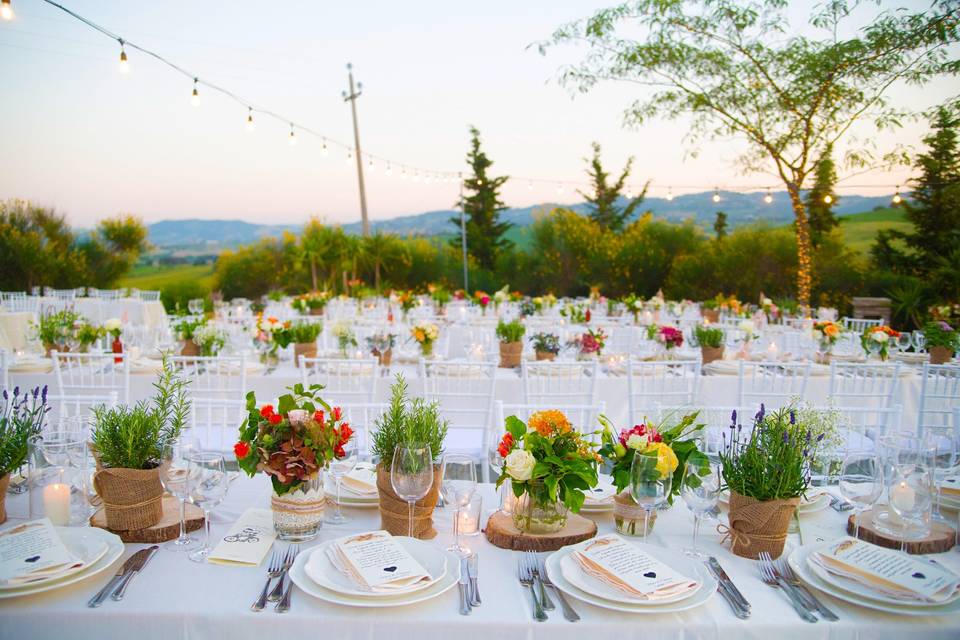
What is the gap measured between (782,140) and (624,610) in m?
11.9

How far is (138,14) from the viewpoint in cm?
1015

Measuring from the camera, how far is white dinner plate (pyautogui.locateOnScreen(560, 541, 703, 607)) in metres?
A: 1.49

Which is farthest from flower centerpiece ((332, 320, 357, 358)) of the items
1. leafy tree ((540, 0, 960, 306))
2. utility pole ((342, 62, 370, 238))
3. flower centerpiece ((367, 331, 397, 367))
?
utility pole ((342, 62, 370, 238))

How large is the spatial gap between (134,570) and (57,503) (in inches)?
16.3

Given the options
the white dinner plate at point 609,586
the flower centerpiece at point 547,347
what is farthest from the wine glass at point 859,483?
the flower centerpiece at point 547,347

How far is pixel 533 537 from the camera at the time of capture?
1.80m

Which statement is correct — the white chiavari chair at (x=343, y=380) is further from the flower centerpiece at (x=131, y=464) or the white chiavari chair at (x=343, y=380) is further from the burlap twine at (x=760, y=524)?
the burlap twine at (x=760, y=524)

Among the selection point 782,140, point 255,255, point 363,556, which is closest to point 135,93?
point 255,255

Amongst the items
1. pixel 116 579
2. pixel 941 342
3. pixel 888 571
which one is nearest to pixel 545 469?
pixel 888 571

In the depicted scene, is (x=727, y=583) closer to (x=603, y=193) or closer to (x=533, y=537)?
(x=533, y=537)

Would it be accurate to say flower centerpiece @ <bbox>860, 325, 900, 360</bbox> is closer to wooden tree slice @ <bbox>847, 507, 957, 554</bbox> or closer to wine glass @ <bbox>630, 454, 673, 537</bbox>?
wooden tree slice @ <bbox>847, 507, 957, 554</bbox>

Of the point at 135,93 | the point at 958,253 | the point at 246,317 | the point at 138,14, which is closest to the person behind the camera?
the point at 246,317

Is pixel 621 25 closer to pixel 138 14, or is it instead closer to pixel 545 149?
pixel 545 149

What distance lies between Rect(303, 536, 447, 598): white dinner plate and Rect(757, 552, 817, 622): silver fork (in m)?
0.75
